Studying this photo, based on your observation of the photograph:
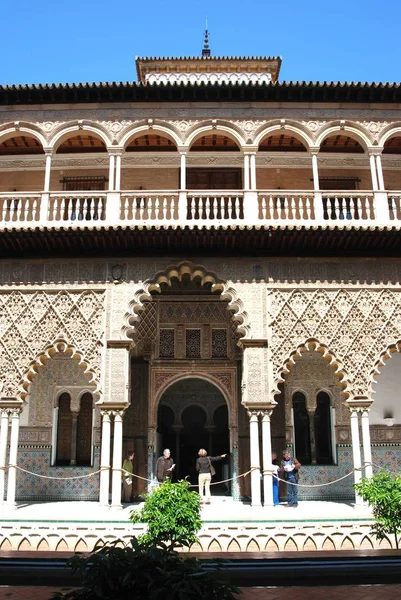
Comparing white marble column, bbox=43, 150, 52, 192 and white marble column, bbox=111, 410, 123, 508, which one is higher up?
white marble column, bbox=43, 150, 52, 192

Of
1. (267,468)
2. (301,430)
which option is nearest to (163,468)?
(267,468)

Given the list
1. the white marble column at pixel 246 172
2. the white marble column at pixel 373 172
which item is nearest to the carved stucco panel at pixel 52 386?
the white marble column at pixel 246 172

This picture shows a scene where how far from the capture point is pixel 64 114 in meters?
11.5

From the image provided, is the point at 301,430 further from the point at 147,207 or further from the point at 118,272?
the point at 147,207

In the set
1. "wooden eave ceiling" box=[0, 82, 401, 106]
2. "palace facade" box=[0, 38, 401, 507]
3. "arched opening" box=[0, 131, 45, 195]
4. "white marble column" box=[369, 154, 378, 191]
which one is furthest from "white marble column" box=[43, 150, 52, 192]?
"white marble column" box=[369, 154, 378, 191]

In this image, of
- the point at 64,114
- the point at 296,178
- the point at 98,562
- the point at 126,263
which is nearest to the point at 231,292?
the point at 126,263

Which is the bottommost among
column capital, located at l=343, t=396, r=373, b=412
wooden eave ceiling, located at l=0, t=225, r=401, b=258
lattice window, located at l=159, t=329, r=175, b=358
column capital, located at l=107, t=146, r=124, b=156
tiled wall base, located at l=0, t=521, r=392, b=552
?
tiled wall base, located at l=0, t=521, r=392, b=552

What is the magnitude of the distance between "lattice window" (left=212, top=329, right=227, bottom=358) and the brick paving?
7.26 meters

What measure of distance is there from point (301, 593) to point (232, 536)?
346 cm

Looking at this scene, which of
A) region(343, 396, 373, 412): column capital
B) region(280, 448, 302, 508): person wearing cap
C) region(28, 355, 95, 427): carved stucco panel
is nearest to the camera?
region(343, 396, 373, 412): column capital

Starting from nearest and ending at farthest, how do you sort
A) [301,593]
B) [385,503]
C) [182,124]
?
[301,593], [385,503], [182,124]

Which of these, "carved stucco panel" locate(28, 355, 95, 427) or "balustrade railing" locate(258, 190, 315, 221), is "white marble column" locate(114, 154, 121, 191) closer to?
"balustrade railing" locate(258, 190, 315, 221)

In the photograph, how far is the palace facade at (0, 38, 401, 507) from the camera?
10.2 meters

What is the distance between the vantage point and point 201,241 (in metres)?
10.5
